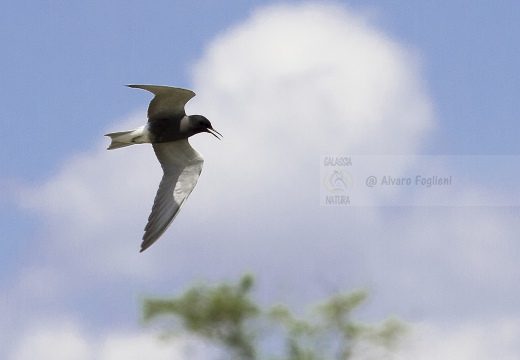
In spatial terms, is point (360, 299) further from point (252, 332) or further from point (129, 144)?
point (129, 144)

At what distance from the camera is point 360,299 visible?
13.8 metres

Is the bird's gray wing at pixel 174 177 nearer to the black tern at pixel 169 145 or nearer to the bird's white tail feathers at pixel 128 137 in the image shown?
the black tern at pixel 169 145

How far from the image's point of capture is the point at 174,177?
18.1 metres

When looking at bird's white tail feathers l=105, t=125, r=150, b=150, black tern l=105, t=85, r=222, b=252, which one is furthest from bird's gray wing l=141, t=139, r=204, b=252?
bird's white tail feathers l=105, t=125, r=150, b=150

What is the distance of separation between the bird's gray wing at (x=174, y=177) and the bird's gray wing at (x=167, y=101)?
0.68 metres

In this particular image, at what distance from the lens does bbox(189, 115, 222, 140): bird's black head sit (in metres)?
18.0

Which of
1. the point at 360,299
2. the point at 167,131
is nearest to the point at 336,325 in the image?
the point at 360,299

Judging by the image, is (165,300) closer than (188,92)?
Yes

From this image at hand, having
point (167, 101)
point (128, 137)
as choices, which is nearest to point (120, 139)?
point (128, 137)

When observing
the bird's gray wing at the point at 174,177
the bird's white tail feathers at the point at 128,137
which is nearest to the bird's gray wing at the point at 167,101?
the bird's white tail feathers at the point at 128,137

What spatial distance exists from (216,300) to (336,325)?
5.45ft

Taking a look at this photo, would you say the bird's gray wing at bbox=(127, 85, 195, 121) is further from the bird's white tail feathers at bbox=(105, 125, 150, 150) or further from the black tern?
the bird's white tail feathers at bbox=(105, 125, 150, 150)

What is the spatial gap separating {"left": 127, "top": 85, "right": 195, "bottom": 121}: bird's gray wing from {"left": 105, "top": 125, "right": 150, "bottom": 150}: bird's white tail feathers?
268 mm

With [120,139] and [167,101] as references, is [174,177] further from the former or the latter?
[167,101]
